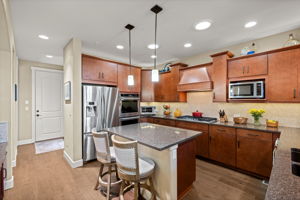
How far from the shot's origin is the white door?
15.6 ft

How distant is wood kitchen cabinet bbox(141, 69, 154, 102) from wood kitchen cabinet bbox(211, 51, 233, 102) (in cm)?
194

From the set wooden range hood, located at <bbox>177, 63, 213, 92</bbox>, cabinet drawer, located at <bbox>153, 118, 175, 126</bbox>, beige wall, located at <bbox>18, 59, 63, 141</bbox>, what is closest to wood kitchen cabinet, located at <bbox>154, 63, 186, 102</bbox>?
wooden range hood, located at <bbox>177, 63, 213, 92</bbox>

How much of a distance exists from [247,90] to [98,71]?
10.9ft

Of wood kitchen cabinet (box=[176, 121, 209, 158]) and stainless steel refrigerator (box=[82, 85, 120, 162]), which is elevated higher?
stainless steel refrigerator (box=[82, 85, 120, 162])

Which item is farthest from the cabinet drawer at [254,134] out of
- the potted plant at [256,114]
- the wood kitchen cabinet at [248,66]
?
the wood kitchen cabinet at [248,66]

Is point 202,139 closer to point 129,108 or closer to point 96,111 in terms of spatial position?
point 129,108

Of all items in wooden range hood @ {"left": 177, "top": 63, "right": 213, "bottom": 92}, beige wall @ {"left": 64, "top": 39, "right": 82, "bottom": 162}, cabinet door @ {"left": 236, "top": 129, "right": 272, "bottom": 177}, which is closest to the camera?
cabinet door @ {"left": 236, "top": 129, "right": 272, "bottom": 177}

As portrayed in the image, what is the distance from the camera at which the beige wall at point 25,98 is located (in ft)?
14.5

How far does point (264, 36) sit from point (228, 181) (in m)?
2.91

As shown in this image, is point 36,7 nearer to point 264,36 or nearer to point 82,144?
point 82,144

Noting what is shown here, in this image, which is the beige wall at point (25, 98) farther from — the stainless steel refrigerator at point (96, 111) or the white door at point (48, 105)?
the stainless steel refrigerator at point (96, 111)

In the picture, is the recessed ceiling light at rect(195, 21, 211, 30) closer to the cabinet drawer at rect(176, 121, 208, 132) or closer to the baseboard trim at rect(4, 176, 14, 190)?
the cabinet drawer at rect(176, 121, 208, 132)

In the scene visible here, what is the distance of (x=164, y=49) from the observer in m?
3.53

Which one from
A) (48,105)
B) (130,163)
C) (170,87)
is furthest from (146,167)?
(48,105)
